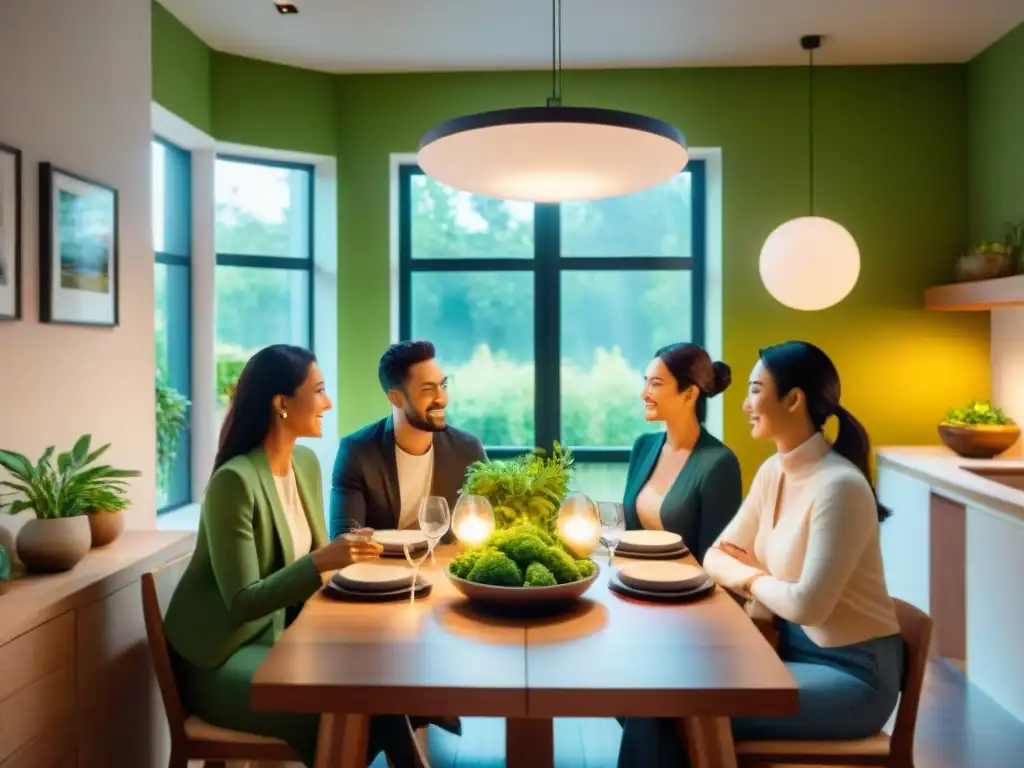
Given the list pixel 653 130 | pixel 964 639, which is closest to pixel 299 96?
pixel 653 130

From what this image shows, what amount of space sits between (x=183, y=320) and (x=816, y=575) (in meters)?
3.23

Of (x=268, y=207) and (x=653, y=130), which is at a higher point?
(x=268, y=207)

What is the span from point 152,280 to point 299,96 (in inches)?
59.2

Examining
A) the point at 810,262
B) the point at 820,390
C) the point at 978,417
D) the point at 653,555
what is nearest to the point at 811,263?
the point at 810,262

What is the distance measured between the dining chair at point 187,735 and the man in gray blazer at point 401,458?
73 cm

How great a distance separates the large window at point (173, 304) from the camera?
389 centimetres

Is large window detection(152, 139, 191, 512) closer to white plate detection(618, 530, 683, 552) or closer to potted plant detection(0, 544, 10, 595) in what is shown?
potted plant detection(0, 544, 10, 595)

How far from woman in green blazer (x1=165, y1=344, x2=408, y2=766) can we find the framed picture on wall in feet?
2.61

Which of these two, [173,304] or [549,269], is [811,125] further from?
[173,304]

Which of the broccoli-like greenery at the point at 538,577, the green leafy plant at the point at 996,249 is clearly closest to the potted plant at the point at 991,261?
the green leafy plant at the point at 996,249

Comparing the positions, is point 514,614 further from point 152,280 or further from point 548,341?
point 548,341

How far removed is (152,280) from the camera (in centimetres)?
324

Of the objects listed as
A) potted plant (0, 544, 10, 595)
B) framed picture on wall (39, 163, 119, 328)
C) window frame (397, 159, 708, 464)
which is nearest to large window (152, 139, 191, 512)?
framed picture on wall (39, 163, 119, 328)

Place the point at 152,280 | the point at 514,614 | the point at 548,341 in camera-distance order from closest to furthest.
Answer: the point at 514,614
the point at 152,280
the point at 548,341
